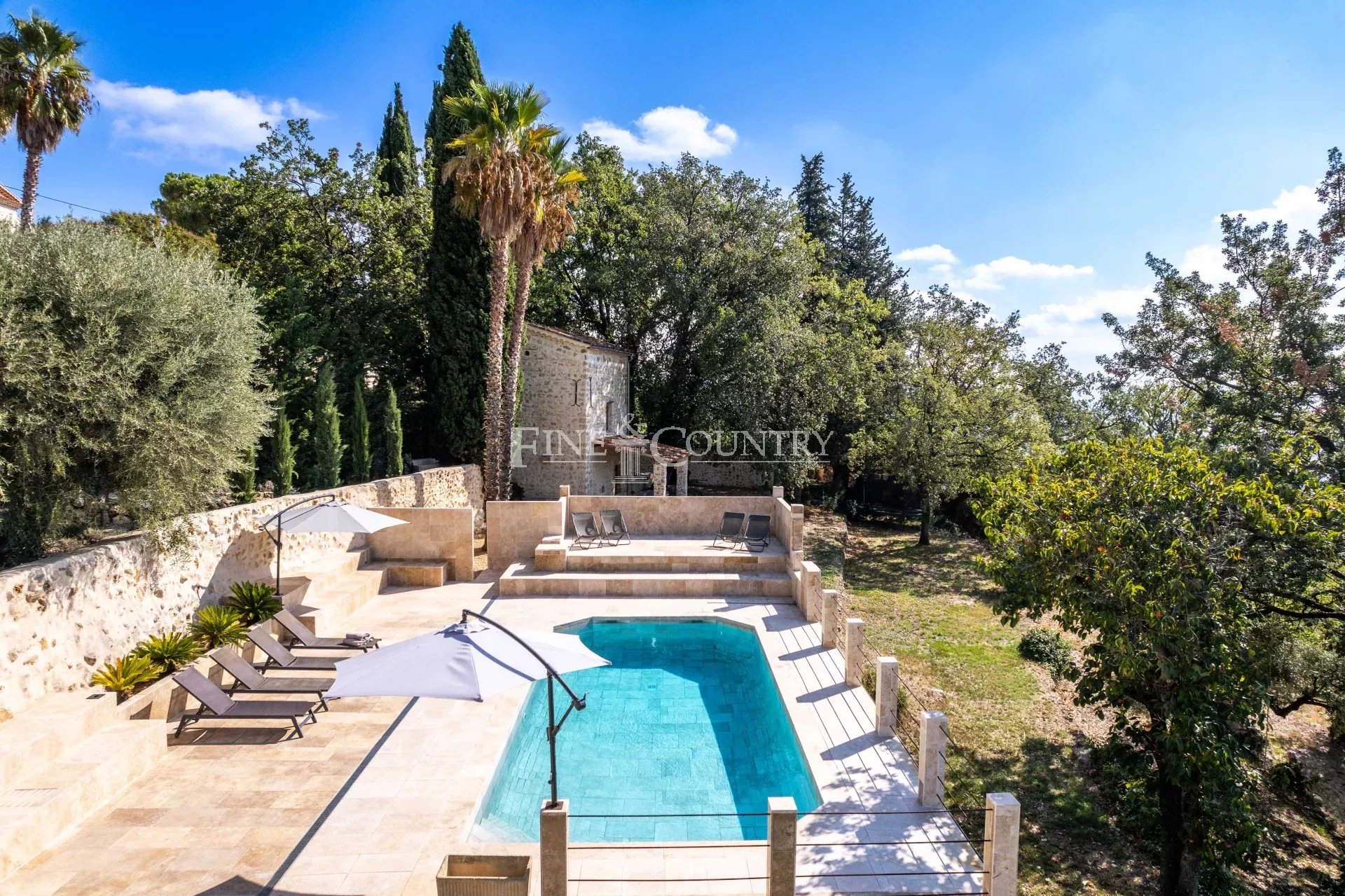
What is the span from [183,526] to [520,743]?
20.5 feet

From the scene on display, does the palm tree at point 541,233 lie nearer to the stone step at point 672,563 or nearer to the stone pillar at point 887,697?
the stone step at point 672,563

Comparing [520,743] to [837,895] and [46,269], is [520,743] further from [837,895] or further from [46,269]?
[46,269]

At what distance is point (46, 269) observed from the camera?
8.73m

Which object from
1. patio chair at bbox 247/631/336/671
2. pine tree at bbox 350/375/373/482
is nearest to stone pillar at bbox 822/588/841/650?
patio chair at bbox 247/631/336/671

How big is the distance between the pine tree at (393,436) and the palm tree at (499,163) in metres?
4.19

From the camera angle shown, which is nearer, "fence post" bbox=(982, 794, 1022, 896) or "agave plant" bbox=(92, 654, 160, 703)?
"fence post" bbox=(982, 794, 1022, 896)

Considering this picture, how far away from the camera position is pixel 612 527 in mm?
16312

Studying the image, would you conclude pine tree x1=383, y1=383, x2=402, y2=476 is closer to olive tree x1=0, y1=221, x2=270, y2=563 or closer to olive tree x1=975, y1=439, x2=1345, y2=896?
olive tree x1=0, y1=221, x2=270, y2=563

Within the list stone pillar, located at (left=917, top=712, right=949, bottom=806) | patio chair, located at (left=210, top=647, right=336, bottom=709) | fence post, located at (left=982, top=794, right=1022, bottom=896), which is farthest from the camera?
patio chair, located at (left=210, top=647, right=336, bottom=709)

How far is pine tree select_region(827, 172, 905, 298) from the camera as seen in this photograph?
40969 mm

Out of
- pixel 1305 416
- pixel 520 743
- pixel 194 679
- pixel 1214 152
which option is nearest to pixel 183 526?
pixel 194 679

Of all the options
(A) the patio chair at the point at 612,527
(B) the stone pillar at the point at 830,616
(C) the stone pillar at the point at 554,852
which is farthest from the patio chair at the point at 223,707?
(A) the patio chair at the point at 612,527

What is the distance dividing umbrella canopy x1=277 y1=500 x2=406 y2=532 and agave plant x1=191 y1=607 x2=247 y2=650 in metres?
1.66

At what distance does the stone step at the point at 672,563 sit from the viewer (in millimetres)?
15086
